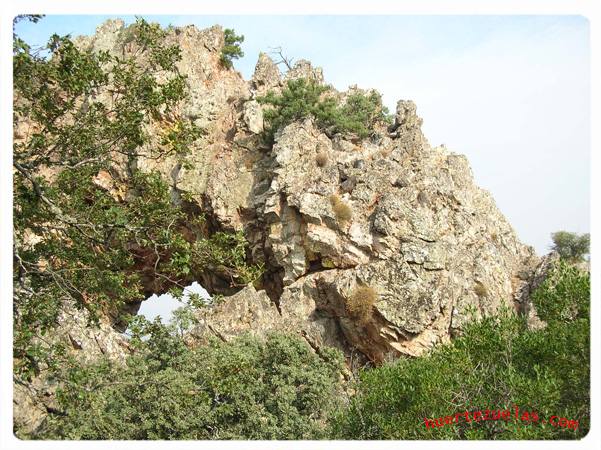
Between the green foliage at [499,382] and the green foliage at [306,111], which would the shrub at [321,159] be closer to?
the green foliage at [306,111]

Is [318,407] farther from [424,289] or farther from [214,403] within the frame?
[424,289]

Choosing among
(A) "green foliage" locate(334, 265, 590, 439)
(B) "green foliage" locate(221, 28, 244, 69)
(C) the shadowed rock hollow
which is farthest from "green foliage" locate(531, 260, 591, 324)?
(B) "green foliage" locate(221, 28, 244, 69)

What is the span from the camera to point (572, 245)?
35031 millimetres

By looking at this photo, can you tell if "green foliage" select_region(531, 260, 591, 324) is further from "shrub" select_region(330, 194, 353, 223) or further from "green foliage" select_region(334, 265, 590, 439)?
"shrub" select_region(330, 194, 353, 223)

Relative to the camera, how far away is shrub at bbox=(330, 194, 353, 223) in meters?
27.0

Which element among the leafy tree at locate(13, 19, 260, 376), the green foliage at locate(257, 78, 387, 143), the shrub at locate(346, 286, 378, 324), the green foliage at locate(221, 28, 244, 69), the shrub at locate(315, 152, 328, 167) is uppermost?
the green foliage at locate(221, 28, 244, 69)

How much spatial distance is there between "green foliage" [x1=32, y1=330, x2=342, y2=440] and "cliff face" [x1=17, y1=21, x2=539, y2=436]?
441 cm

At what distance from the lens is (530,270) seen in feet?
96.5

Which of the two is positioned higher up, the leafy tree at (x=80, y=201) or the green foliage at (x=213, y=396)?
the leafy tree at (x=80, y=201)

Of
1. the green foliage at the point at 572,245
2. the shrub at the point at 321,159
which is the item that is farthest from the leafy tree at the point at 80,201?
the green foliage at the point at 572,245

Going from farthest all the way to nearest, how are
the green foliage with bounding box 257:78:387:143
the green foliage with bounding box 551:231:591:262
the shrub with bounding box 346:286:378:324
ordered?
the green foliage with bounding box 551:231:591:262 → the green foliage with bounding box 257:78:387:143 → the shrub with bounding box 346:286:378:324

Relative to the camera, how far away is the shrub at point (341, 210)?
27.0 meters

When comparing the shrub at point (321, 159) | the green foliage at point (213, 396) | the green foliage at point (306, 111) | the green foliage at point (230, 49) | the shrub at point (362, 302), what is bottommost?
the green foliage at point (213, 396)

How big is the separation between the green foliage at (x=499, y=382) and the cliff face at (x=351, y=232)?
9015mm
